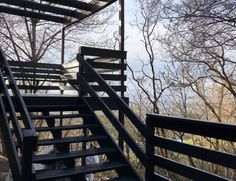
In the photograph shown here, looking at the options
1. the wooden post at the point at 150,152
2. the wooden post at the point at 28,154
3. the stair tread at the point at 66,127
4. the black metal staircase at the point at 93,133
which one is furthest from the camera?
the stair tread at the point at 66,127

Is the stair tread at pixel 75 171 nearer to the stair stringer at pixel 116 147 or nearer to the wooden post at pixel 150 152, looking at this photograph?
the stair stringer at pixel 116 147

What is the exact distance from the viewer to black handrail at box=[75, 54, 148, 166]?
Result: 3.88 meters

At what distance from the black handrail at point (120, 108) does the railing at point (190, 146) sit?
0.14 m

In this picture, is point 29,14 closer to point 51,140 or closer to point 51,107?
point 51,107

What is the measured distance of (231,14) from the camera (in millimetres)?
7562

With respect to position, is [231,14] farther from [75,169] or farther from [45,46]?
[45,46]

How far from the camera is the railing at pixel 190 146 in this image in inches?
106

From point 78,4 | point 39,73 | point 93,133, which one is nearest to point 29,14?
point 39,73

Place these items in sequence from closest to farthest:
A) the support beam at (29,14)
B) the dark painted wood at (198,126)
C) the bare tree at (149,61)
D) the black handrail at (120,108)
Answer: the dark painted wood at (198,126) → the black handrail at (120,108) → the support beam at (29,14) → the bare tree at (149,61)

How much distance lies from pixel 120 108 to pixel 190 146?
1.46 metres

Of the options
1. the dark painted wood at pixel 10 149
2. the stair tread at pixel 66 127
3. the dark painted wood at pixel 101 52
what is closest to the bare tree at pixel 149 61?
the dark painted wood at pixel 101 52

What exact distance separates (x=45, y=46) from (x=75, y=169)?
10331 mm

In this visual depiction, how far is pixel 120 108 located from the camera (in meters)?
4.39

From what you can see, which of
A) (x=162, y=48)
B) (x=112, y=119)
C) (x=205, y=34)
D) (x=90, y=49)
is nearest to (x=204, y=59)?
(x=205, y=34)
